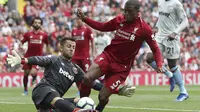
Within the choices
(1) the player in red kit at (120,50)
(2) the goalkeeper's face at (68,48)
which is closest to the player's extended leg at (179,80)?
(1) the player in red kit at (120,50)

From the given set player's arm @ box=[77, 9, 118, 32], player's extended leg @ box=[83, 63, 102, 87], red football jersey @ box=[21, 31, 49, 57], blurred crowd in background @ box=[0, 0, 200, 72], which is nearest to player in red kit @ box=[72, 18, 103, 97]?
red football jersey @ box=[21, 31, 49, 57]

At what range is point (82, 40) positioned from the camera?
19.1m

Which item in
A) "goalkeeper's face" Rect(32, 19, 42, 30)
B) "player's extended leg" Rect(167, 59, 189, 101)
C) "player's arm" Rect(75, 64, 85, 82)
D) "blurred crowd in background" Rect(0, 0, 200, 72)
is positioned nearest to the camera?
"player's arm" Rect(75, 64, 85, 82)

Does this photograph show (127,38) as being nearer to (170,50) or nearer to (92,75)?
(92,75)

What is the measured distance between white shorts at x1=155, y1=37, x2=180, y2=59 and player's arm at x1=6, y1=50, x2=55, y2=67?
17.7 ft

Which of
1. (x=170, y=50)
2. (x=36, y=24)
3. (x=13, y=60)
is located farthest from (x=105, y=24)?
(x=36, y=24)

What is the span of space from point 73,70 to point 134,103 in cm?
417

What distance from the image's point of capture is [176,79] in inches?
581

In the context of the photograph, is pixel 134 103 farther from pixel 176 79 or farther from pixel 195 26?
pixel 195 26

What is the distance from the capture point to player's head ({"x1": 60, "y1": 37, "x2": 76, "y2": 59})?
10203 millimetres

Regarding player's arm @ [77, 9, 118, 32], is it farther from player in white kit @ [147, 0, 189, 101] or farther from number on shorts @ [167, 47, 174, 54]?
number on shorts @ [167, 47, 174, 54]

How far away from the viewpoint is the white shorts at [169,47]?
15.1 meters

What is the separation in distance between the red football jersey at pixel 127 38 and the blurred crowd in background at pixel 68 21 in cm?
1275

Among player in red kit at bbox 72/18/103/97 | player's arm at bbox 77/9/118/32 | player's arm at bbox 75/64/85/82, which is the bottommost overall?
player in red kit at bbox 72/18/103/97
